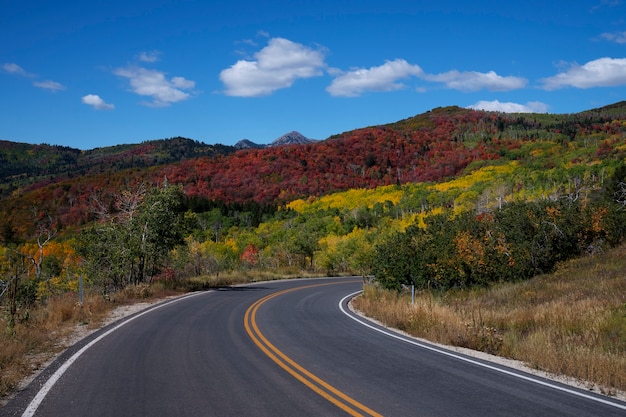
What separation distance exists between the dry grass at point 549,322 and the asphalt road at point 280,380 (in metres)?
0.83

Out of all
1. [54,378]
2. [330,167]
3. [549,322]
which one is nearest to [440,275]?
[549,322]

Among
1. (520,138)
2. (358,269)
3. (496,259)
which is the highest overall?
(520,138)

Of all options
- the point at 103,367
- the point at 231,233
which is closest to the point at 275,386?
the point at 103,367

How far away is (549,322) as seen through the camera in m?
12.1

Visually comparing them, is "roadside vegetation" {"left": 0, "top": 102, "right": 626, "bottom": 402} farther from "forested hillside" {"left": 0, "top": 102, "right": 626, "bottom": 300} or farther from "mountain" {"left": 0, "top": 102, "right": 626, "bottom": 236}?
"mountain" {"left": 0, "top": 102, "right": 626, "bottom": 236}

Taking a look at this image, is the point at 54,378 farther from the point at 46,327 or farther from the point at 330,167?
the point at 330,167

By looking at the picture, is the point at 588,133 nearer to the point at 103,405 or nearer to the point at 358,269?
the point at 358,269

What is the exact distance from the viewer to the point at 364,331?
12664 mm

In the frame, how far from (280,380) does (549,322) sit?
322 inches

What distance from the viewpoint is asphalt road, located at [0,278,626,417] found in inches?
237

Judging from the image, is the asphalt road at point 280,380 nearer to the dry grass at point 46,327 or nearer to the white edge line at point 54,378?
the white edge line at point 54,378

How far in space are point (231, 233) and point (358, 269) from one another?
6124cm

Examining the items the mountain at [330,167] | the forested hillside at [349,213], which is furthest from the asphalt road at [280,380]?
the mountain at [330,167]

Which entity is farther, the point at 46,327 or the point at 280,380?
the point at 46,327
